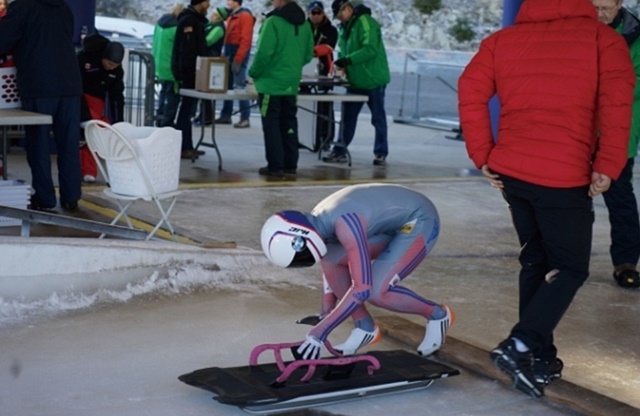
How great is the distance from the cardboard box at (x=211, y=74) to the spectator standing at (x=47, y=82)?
2.80 m

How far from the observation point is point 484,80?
4691 millimetres

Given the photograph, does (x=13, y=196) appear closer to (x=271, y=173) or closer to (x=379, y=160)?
(x=271, y=173)

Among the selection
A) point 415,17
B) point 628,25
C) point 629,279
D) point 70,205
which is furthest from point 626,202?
point 415,17

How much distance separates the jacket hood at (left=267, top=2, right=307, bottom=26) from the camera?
10.5 meters

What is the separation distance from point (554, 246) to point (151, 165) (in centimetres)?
291

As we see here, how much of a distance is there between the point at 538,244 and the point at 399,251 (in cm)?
57

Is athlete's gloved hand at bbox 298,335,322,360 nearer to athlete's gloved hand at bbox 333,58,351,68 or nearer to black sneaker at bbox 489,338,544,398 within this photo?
black sneaker at bbox 489,338,544,398

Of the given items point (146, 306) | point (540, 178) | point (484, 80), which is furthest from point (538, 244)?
point (146, 306)

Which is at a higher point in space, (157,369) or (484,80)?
(484,80)

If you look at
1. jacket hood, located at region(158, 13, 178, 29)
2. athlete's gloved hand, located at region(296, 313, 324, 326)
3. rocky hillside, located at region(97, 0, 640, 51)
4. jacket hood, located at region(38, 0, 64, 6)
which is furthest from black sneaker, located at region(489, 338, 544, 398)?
rocky hillside, located at region(97, 0, 640, 51)

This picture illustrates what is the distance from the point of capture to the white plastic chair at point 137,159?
6656 mm

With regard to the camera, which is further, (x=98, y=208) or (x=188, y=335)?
(x=98, y=208)

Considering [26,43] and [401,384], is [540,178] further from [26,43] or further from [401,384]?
[26,43]

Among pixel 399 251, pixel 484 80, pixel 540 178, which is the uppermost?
pixel 484 80
